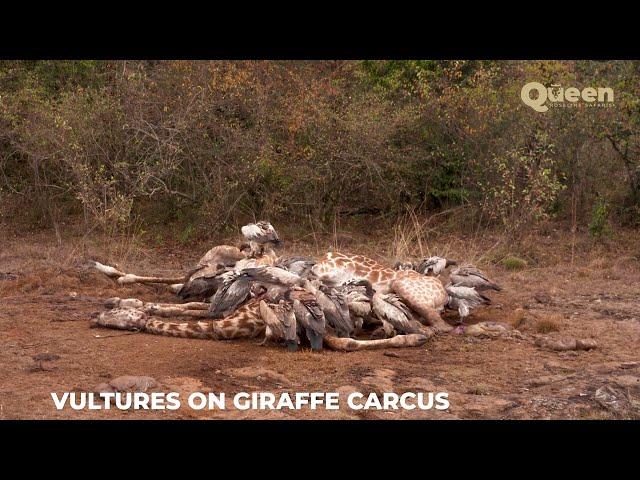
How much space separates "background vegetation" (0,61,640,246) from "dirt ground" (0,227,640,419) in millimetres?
3690

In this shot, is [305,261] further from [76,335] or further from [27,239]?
[27,239]

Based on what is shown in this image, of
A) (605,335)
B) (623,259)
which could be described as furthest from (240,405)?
A: (623,259)

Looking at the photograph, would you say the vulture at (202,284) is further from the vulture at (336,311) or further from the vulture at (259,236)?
the vulture at (336,311)

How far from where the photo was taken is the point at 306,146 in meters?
13.3

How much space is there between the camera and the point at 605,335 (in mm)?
7758

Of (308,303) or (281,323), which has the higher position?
(308,303)

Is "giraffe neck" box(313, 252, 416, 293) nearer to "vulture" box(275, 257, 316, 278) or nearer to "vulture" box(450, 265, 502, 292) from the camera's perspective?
"vulture" box(275, 257, 316, 278)

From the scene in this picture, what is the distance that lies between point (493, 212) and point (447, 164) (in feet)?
5.31

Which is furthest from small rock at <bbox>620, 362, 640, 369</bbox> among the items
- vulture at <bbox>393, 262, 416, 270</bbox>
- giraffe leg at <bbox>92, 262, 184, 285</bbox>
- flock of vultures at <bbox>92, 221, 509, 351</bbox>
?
giraffe leg at <bbox>92, 262, 184, 285</bbox>

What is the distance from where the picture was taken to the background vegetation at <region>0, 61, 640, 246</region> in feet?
41.9

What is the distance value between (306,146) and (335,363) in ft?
23.4

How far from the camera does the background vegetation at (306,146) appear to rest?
12766 mm

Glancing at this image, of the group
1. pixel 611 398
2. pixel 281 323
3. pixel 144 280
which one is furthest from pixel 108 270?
pixel 611 398

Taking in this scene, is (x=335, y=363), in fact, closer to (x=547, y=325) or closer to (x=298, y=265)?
(x=298, y=265)
